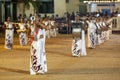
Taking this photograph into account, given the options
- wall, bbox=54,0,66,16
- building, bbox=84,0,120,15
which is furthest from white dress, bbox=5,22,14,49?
wall, bbox=54,0,66,16

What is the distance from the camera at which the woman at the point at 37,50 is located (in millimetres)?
14969

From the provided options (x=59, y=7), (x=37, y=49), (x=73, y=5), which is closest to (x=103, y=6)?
(x=59, y=7)

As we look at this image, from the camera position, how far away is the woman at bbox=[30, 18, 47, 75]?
14969 millimetres

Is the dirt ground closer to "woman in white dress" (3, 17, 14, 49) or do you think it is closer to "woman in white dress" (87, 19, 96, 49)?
"woman in white dress" (87, 19, 96, 49)

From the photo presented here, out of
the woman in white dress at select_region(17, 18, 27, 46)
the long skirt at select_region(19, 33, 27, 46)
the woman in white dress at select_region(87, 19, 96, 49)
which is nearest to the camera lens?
the woman in white dress at select_region(87, 19, 96, 49)

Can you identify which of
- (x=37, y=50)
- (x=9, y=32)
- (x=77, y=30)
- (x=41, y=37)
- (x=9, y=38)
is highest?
(x=41, y=37)

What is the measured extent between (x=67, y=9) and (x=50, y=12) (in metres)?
3.75

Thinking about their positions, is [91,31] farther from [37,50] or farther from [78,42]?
[37,50]

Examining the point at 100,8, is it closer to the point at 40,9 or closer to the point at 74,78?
the point at 40,9

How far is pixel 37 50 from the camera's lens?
15.0 meters

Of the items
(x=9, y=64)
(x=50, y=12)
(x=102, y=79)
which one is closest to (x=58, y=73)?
(x=102, y=79)

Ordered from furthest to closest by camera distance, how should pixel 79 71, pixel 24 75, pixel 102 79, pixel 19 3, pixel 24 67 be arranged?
pixel 19 3
pixel 24 67
pixel 79 71
pixel 24 75
pixel 102 79

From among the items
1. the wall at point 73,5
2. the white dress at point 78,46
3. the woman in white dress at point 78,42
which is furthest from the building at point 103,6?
the white dress at point 78,46

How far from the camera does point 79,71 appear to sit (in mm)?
16062
